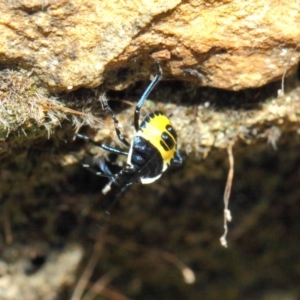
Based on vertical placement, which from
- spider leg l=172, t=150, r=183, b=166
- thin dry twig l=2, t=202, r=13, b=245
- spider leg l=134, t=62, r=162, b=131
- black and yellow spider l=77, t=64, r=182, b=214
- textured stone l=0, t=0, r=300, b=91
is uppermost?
textured stone l=0, t=0, r=300, b=91

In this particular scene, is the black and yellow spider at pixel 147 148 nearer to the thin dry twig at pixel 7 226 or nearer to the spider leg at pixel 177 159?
the spider leg at pixel 177 159

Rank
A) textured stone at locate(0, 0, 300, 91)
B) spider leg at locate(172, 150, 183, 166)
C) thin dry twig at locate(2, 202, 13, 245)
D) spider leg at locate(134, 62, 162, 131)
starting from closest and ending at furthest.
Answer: textured stone at locate(0, 0, 300, 91) < spider leg at locate(134, 62, 162, 131) < spider leg at locate(172, 150, 183, 166) < thin dry twig at locate(2, 202, 13, 245)

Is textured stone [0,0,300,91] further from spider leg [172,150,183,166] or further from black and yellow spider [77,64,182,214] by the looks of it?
spider leg [172,150,183,166]

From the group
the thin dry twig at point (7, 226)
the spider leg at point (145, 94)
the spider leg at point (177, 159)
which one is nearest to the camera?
the spider leg at point (145, 94)

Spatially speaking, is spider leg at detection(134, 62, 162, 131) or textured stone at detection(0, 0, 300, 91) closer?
textured stone at detection(0, 0, 300, 91)

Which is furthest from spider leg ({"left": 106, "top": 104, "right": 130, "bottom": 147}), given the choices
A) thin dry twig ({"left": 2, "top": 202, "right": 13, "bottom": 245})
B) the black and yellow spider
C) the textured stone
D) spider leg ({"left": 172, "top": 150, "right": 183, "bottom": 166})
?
thin dry twig ({"left": 2, "top": 202, "right": 13, "bottom": 245})

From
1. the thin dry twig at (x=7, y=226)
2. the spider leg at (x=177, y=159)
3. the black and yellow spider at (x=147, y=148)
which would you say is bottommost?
the thin dry twig at (x=7, y=226)

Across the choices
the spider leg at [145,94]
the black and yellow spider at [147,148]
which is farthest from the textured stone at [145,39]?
the black and yellow spider at [147,148]

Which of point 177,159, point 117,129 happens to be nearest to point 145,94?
point 117,129

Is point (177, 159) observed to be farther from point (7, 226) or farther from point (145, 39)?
point (7, 226)
